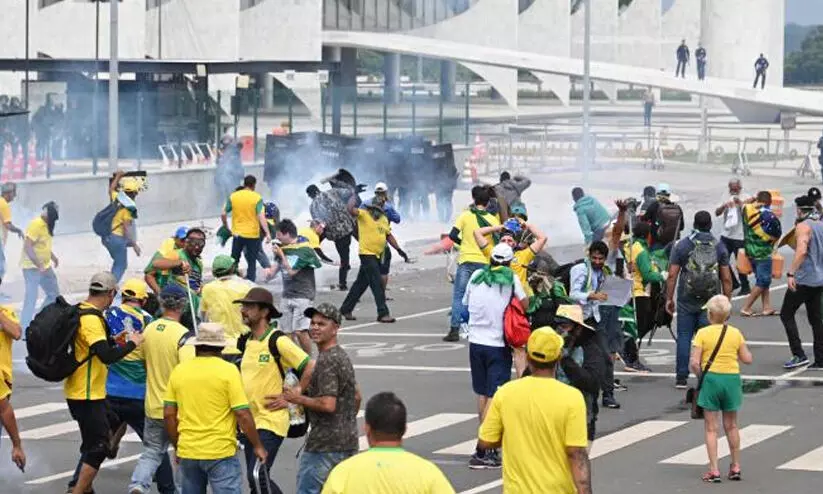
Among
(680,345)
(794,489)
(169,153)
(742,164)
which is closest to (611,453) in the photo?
(794,489)

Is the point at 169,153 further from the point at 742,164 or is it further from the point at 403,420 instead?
the point at 403,420

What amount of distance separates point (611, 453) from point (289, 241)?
4.79 m

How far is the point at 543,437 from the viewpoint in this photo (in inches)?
394

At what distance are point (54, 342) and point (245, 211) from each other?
13.7m

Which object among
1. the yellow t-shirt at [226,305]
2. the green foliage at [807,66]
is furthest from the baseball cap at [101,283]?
the green foliage at [807,66]

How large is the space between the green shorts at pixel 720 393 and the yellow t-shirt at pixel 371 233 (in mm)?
9564

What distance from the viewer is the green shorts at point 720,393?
1467cm

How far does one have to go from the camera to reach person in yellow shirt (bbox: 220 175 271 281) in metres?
26.5

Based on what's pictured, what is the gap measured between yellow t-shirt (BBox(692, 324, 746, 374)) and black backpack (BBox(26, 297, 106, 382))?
449cm

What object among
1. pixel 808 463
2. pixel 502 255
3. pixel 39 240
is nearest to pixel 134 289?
pixel 502 255

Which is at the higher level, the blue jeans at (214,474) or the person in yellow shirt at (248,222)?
the person in yellow shirt at (248,222)

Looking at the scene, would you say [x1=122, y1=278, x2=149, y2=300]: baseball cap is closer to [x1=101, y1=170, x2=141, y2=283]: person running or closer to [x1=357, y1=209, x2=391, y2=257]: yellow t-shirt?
[x1=357, y1=209, x2=391, y2=257]: yellow t-shirt

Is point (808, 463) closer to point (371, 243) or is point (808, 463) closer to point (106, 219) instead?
point (371, 243)

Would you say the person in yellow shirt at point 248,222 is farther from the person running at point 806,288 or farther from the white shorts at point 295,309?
the person running at point 806,288
